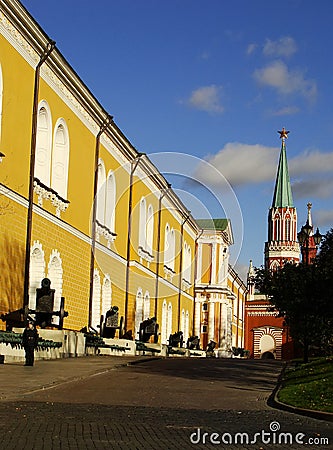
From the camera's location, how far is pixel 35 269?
94.9 ft

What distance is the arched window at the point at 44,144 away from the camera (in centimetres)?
2900

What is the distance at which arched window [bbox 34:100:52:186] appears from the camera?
2900 centimetres

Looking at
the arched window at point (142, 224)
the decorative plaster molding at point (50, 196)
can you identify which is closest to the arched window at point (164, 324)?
the arched window at point (142, 224)

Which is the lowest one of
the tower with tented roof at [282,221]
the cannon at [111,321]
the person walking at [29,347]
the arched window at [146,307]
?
the person walking at [29,347]

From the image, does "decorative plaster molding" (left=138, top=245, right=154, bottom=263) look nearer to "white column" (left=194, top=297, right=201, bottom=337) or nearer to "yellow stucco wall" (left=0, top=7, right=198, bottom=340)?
"yellow stucco wall" (left=0, top=7, right=198, bottom=340)

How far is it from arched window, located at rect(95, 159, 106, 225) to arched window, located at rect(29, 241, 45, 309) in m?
8.05

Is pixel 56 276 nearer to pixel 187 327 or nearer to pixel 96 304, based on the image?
pixel 96 304

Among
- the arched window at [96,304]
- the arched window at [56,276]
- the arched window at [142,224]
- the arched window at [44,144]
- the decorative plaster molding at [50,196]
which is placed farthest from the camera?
the arched window at [142,224]

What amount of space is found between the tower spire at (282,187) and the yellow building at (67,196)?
70.0 meters

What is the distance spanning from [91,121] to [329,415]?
963 inches

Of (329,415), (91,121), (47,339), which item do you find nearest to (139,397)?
(329,415)

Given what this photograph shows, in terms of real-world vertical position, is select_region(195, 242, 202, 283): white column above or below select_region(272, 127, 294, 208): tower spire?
below

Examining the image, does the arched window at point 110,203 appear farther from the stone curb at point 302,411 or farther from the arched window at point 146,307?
the stone curb at point 302,411

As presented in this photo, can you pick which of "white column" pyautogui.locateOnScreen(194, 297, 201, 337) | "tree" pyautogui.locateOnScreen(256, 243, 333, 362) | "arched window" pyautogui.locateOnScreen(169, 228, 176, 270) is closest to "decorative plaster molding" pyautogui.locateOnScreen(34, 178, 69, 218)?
"tree" pyautogui.locateOnScreen(256, 243, 333, 362)
